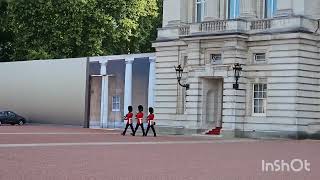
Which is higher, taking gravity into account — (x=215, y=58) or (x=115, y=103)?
(x=215, y=58)

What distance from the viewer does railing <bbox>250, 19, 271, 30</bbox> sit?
126ft

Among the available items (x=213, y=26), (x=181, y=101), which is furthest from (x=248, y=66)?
(x=181, y=101)

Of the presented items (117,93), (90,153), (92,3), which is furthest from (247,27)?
(92,3)

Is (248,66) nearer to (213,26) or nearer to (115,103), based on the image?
(213,26)

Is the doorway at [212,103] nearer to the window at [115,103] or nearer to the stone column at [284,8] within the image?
the stone column at [284,8]

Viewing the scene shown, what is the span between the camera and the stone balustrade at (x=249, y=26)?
37119 millimetres

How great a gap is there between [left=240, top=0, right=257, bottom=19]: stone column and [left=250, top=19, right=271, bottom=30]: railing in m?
0.58

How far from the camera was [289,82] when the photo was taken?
122 ft

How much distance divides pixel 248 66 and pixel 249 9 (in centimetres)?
348

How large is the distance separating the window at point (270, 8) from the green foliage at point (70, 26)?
24.4 m

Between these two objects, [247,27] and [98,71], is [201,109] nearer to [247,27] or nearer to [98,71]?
[247,27]

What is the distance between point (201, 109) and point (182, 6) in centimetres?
741

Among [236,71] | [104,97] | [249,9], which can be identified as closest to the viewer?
[236,71]

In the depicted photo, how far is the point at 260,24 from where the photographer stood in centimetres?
3884
